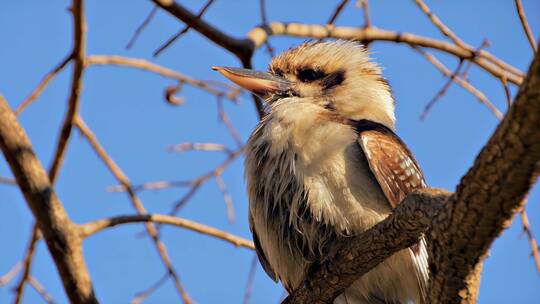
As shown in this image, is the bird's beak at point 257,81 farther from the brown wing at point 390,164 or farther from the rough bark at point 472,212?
the rough bark at point 472,212

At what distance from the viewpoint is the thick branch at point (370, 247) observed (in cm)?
265

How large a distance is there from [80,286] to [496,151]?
2075 millimetres

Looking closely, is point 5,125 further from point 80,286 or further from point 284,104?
point 284,104

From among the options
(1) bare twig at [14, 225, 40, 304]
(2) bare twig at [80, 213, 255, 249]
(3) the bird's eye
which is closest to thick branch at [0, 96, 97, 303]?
(2) bare twig at [80, 213, 255, 249]

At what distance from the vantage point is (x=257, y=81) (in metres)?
4.23

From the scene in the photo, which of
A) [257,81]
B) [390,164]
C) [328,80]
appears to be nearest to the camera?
[390,164]

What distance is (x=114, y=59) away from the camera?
420 cm

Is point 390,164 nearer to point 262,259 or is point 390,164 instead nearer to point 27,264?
point 262,259

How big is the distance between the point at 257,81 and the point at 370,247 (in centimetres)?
152

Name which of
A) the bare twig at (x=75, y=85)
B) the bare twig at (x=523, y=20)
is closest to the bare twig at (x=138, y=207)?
the bare twig at (x=75, y=85)

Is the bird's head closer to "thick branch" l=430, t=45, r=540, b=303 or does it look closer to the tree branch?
the tree branch

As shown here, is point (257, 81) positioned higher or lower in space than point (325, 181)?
higher

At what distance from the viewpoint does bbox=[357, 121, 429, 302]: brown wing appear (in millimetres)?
3490

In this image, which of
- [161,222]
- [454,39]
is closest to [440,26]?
[454,39]
